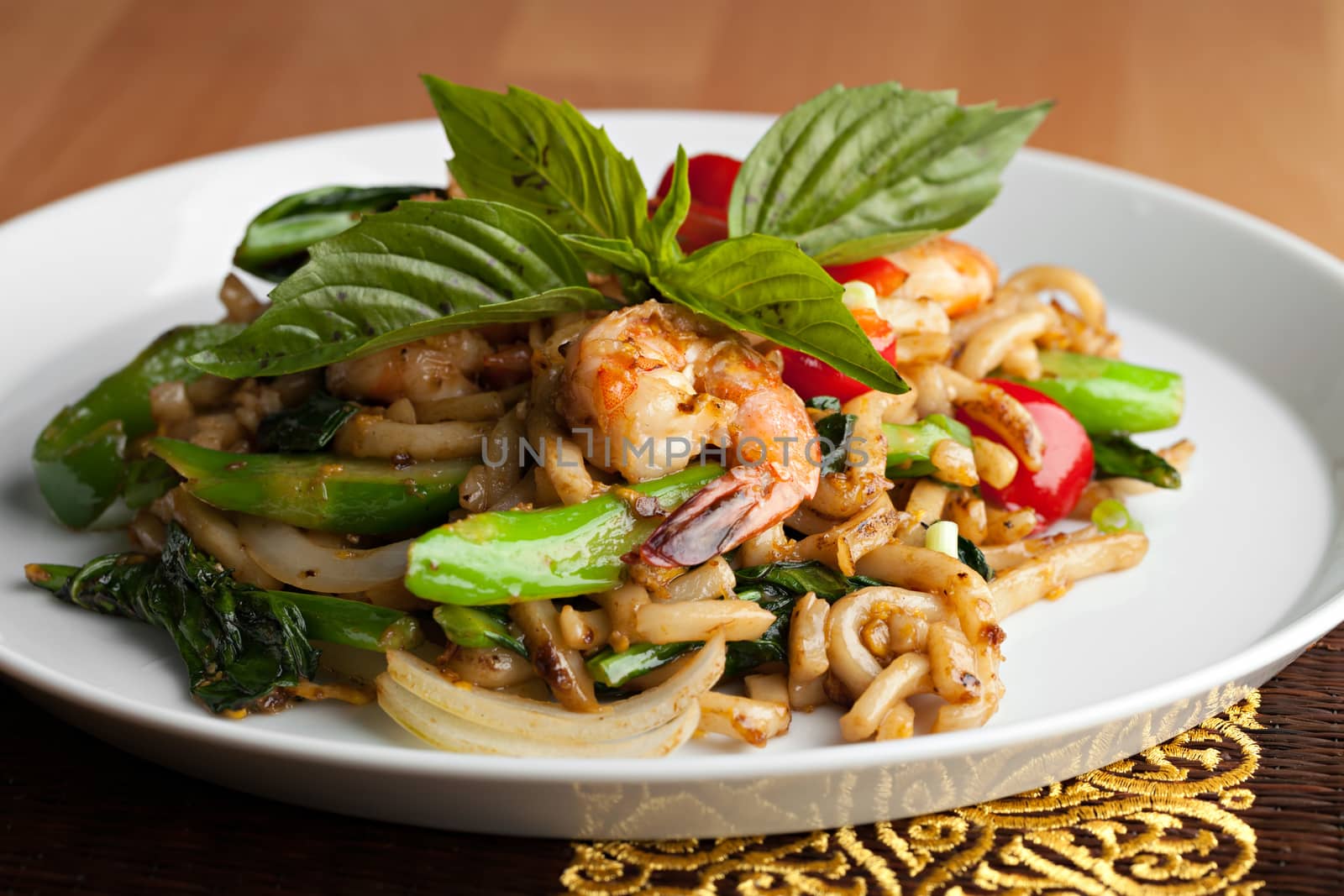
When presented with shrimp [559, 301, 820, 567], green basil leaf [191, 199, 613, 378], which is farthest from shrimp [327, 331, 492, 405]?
shrimp [559, 301, 820, 567]

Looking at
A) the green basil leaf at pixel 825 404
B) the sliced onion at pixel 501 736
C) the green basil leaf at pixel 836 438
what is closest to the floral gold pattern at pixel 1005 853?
the sliced onion at pixel 501 736

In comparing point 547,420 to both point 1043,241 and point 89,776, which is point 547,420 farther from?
point 1043,241

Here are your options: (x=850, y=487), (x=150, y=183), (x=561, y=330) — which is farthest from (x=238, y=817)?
(x=150, y=183)

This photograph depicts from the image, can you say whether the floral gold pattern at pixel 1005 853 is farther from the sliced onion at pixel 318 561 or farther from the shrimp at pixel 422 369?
the shrimp at pixel 422 369

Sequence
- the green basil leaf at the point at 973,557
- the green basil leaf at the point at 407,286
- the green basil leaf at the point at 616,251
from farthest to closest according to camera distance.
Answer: the green basil leaf at the point at 973,557 → the green basil leaf at the point at 616,251 → the green basil leaf at the point at 407,286

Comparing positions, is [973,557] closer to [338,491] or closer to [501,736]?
[501,736]
